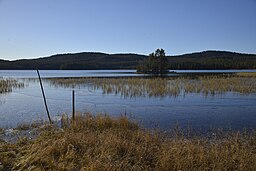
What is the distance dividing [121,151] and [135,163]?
3.30 feet

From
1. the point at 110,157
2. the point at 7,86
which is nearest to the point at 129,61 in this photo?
the point at 7,86

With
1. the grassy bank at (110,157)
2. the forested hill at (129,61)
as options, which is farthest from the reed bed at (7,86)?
the forested hill at (129,61)

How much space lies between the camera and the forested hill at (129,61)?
445 ft

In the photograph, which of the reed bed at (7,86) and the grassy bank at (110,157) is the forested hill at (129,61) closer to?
the reed bed at (7,86)

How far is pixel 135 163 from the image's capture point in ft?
20.1

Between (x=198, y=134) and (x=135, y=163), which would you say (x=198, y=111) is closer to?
(x=198, y=134)

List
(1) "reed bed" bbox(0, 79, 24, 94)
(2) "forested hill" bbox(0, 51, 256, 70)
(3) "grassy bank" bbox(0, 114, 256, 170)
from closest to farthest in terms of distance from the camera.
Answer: (3) "grassy bank" bbox(0, 114, 256, 170), (1) "reed bed" bbox(0, 79, 24, 94), (2) "forested hill" bbox(0, 51, 256, 70)

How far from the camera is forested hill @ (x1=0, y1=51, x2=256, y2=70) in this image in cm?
13575

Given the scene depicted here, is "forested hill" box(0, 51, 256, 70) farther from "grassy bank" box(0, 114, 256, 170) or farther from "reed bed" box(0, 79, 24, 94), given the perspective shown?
"grassy bank" box(0, 114, 256, 170)

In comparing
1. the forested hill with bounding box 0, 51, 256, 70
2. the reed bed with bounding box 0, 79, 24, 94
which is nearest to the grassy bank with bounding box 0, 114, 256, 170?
the reed bed with bounding box 0, 79, 24, 94

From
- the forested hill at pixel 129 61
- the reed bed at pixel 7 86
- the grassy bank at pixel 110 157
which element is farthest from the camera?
the forested hill at pixel 129 61

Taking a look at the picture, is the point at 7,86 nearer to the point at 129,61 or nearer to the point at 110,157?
the point at 110,157

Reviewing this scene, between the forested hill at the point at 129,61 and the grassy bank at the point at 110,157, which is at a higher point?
the forested hill at the point at 129,61

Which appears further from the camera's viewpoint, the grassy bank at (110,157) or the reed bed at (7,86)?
the reed bed at (7,86)
